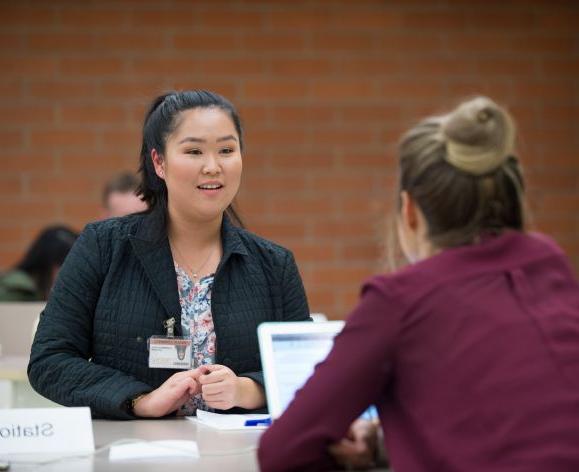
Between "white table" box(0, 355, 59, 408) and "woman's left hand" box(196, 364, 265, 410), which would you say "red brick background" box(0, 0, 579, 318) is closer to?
"white table" box(0, 355, 59, 408)

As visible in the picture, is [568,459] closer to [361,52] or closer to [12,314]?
[12,314]

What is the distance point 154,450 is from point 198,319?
2.01 feet

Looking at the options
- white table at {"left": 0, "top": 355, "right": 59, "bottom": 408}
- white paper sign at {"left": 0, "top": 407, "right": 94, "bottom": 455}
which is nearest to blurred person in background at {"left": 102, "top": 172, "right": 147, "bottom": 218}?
white table at {"left": 0, "top": 355, "right": 59, "bottom": 408}

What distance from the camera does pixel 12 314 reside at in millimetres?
3996

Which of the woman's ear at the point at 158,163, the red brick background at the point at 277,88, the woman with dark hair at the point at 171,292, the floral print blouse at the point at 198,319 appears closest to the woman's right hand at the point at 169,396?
the woman with dark hair at the point at 171,292

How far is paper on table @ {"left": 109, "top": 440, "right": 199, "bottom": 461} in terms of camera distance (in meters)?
1.91

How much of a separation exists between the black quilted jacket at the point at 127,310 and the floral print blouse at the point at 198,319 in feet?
0.09

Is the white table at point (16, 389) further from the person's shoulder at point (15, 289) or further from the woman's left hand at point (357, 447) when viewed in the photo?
the woman's left hand at point (357, 447)

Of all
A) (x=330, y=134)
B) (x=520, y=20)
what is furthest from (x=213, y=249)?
(x=520, y=20)

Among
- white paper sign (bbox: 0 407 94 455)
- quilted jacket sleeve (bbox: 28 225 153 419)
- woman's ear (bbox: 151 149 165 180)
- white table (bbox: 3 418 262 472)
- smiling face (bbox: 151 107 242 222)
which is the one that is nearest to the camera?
white table (bbox: 3 418 262 472)

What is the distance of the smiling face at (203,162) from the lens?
2.47 metres

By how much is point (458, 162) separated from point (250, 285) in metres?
1.09

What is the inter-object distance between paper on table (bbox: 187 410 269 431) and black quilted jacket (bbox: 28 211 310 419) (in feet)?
0.39

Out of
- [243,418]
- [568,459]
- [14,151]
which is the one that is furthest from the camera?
[14,151]
